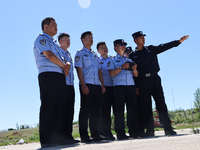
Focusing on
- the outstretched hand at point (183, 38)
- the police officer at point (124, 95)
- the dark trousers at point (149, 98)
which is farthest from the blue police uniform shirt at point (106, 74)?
the outstretched hand at point (183, 38)

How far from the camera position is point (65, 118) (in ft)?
14.8

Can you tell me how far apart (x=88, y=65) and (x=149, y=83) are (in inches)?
59.3

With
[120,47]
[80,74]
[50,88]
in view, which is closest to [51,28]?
[80,74]

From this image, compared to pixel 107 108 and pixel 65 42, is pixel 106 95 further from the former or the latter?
pixel 65 42

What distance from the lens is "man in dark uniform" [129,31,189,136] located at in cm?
511

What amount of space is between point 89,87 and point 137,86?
4.48ft

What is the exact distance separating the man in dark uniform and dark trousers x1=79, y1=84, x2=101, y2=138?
1176 mm

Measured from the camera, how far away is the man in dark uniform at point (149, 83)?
511 cm

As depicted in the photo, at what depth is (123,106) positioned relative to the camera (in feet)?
16.1

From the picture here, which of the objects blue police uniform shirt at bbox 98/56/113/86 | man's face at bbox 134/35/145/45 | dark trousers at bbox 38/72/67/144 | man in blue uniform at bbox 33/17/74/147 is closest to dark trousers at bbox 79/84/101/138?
man in blue uniform at bbox 33/17/74/147

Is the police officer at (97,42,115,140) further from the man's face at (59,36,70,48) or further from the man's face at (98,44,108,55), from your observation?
the man's face at (59,36,70,48)

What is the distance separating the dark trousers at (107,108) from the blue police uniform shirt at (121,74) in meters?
0.52

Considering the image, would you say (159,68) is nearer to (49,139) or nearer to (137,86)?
(137,86)

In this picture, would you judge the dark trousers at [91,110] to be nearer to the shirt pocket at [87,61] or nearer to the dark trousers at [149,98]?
the shirt pocket at [87,61]
